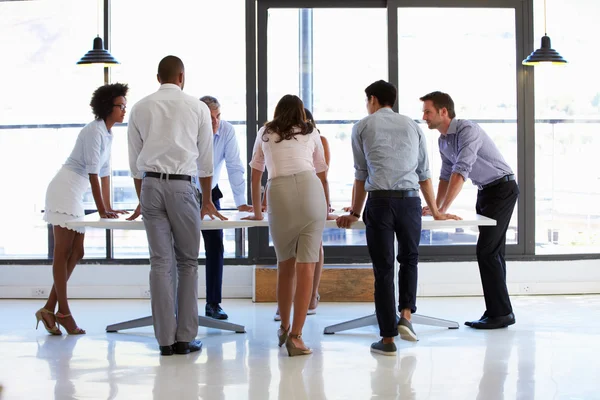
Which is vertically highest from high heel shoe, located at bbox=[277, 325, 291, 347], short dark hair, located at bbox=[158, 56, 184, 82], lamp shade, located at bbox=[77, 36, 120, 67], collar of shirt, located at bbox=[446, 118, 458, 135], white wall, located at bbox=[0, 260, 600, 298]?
lamp shade, located at bbox=[77, 36, 120, 67]

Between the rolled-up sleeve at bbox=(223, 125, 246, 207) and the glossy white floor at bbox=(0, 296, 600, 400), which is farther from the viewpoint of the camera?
the rolled-up sleeve at bbox=(223, 125, 246, 207)

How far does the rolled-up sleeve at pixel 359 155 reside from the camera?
15.8 feet

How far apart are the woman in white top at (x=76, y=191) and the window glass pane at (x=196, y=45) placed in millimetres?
1661

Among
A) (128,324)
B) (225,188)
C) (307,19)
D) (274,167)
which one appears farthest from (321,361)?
(307,19)

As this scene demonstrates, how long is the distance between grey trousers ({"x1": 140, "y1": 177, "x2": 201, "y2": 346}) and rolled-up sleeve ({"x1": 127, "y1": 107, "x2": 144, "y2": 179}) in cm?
13

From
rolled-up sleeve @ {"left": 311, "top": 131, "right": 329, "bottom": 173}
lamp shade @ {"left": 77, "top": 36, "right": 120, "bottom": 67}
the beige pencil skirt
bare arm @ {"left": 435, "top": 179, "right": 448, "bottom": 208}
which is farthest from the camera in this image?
lamp shade @ {"left": 77, "top": 36, "right": 120, "bottom": 67}

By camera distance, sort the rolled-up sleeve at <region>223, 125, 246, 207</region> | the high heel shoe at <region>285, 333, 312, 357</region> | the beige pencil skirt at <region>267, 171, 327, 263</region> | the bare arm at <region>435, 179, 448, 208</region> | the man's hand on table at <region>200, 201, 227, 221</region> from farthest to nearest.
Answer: the rolled-up sleeve at <region>223, 125, 246, 207</region>
the bare arm at <region>435, 179, 448, 208</region>
the man's hand on table at <region>200, 201, 227, 221</region>
the high heel shoe at <region>285, 333, 312, 357</region>
the beige pencil skirt at <region>267, 171, 327, 263</region>

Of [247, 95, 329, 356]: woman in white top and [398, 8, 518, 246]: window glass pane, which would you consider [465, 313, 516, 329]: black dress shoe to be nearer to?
[247, 95, 329, 356]: woman in white top

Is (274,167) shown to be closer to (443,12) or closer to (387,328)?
(387,328)

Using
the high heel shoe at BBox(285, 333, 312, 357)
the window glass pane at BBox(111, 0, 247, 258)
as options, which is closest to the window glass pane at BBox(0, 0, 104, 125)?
the window glass pane at BBox(111, 0, 247, 258)

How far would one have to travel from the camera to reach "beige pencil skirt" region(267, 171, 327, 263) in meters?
4.57

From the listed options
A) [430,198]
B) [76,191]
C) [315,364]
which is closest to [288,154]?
[430,198]

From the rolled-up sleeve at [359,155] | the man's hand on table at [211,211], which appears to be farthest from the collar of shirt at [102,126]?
the rolled-up sleeve at [359,155]

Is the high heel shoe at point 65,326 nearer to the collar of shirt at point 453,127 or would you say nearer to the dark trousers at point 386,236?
the dark trousers at point 386,236
